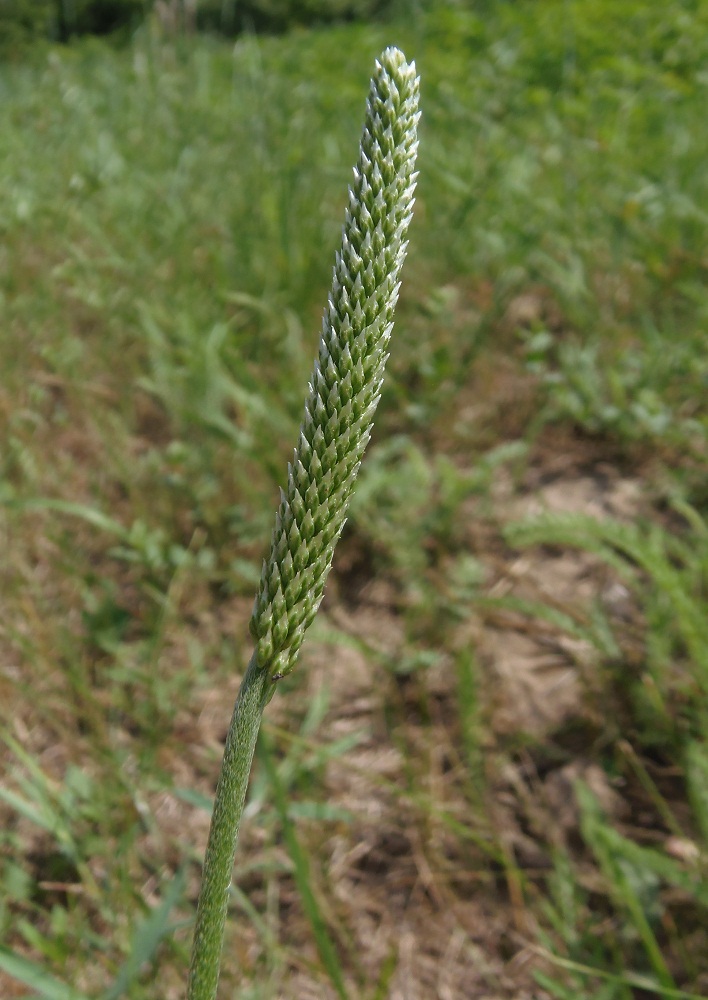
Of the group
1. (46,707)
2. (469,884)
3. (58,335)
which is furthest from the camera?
(58,335)

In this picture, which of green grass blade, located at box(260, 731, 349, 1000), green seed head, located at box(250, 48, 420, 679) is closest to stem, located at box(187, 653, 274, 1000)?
green seed head, located at box(250, 48, 420, 679)

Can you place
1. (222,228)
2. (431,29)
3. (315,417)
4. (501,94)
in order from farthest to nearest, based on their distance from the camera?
(431,29) → (501,94) → (222,228) → (315,417)

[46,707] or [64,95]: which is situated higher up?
[64,95]

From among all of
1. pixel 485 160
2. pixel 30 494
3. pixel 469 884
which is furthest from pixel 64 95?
pixel 469 884

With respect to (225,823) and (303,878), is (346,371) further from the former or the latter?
(303,878)

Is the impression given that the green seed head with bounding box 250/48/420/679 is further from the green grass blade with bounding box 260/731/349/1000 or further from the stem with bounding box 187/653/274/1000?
the green grass blade with bounding box 260/731/349/1000

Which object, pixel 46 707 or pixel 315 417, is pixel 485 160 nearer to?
pixel 46 707
